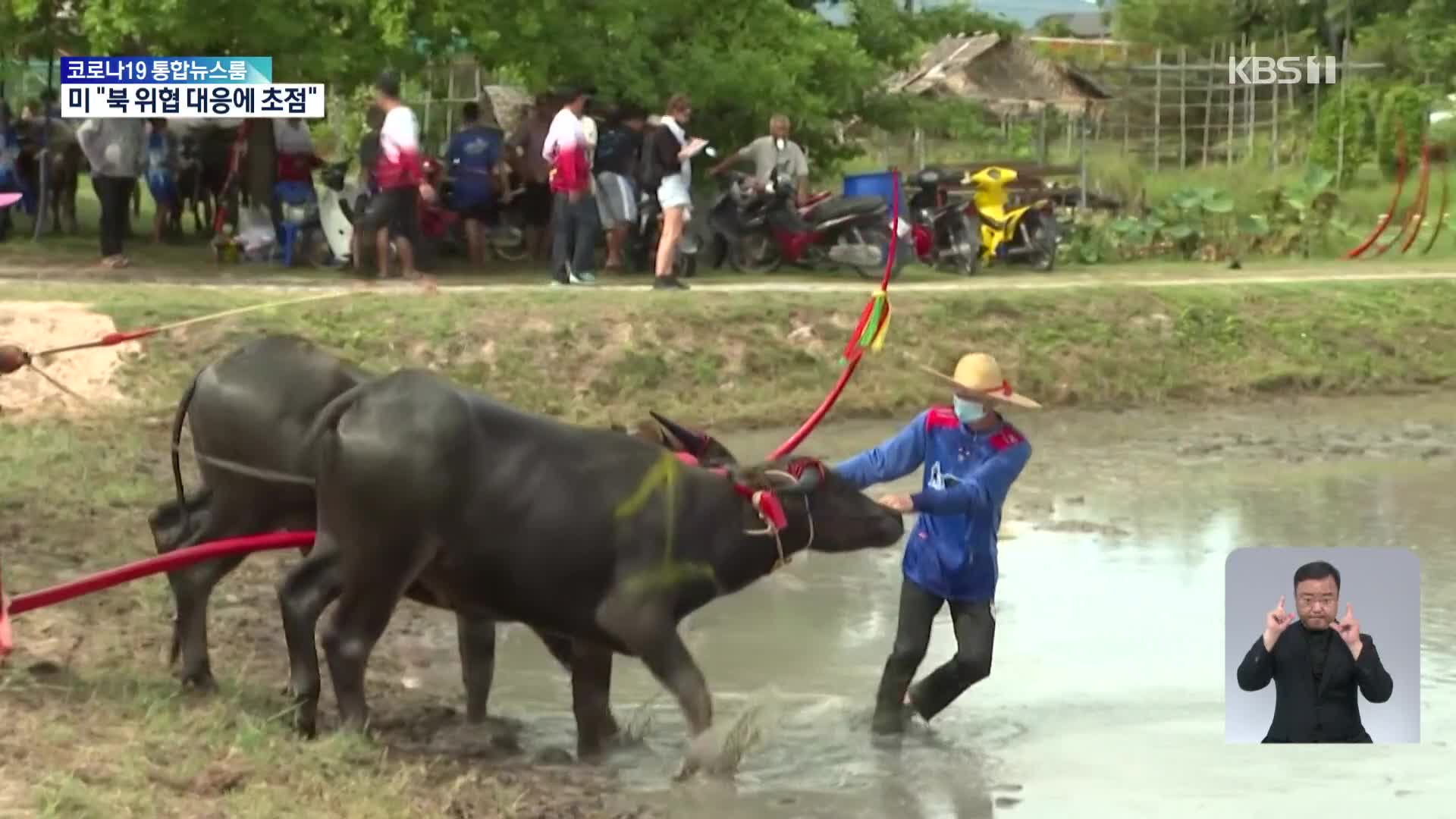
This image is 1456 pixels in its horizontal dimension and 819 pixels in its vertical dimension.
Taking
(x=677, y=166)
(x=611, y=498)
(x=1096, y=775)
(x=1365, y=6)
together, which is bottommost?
(x=1096, y=775)

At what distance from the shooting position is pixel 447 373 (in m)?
16.1

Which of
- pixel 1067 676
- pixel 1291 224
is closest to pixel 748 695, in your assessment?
pixel 1067 676

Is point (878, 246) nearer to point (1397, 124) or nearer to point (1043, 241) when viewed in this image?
point (1043, 241)

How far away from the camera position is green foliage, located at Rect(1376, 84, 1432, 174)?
35.8 m

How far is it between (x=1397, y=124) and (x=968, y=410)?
29.1 metres

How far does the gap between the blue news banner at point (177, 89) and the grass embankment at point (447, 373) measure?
3.99 m

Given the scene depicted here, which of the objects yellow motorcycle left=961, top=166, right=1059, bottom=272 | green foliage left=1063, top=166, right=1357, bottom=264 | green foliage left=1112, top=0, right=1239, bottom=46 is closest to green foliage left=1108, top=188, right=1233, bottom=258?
green foliage left=1063, top=166, right=1357, bottom=264

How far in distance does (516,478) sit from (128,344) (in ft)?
27.7

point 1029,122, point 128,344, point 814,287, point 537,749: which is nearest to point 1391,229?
point 814,287

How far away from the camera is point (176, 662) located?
8.77 meters

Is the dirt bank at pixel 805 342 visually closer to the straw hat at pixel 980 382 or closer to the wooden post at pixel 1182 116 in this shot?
the straw hat at pixel 980 382

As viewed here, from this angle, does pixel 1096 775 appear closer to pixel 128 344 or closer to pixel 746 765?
pixel 746 765

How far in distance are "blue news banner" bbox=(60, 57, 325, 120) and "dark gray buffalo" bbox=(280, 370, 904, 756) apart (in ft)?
43.1

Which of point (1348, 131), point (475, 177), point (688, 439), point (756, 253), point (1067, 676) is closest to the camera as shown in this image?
point (688, 439)
